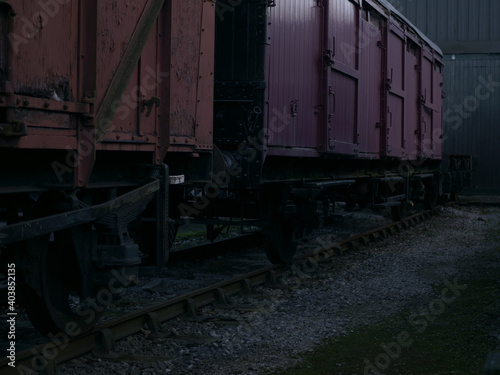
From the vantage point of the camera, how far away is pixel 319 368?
205 inches

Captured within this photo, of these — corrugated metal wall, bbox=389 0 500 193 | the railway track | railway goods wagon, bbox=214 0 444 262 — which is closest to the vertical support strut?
the railway track

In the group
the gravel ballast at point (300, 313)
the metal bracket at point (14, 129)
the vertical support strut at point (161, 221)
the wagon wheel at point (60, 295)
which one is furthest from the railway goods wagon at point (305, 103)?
the metal bracket at point (14, 129)

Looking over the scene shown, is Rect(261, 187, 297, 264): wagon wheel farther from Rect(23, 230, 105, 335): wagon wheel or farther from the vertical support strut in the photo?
Rect(23, 230, 105, 335): wagon wheel

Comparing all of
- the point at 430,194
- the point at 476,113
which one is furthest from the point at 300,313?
the point at 476,113

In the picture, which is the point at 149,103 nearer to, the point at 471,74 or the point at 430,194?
the point at 430,194

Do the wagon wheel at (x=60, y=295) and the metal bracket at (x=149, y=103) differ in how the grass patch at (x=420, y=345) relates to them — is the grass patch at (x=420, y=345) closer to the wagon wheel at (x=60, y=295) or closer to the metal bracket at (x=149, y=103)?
the wagon wheel at (x=60, y=295)

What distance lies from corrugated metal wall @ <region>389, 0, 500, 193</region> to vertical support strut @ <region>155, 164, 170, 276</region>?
68.5ft

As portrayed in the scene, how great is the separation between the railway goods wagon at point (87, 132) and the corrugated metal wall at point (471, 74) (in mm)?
20670

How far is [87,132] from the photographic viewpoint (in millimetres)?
4625

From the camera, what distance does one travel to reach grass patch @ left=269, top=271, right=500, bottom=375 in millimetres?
5219

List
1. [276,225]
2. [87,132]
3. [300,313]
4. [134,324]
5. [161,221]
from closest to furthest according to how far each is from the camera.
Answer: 1. [87,132]
2. [161,221]
3. [134,324]
4. [300,313]
5. [276,225]

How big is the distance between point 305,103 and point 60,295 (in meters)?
4.78

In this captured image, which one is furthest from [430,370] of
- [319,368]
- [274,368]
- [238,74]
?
[238,74]

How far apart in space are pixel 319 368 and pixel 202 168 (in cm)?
235
